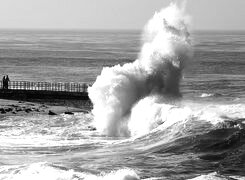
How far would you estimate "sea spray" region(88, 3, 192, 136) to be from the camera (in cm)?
3931

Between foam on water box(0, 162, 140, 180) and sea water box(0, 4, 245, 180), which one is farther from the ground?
sea water box(0, 4, 245, 180)

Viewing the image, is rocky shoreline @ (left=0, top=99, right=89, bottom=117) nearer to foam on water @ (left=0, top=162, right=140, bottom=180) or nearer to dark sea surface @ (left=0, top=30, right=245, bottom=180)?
dark sea surface @ (left=0, top=30, right=245, bottom=180)

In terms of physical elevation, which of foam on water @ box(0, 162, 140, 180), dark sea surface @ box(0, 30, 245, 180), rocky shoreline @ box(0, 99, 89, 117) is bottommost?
foam on water @ box(0, 162, 140, 180)

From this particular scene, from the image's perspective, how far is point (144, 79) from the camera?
45031 millimetres

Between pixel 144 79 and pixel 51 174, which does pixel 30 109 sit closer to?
pixel 144 79

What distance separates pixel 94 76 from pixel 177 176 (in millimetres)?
52055

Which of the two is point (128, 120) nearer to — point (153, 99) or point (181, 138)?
point (153, 99)

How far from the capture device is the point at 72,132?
3675 centimetres

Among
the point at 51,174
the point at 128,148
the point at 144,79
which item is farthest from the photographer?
the point at 144,79

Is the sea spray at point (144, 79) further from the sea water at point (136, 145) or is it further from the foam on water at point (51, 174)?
the foam on water at point (51, 174)

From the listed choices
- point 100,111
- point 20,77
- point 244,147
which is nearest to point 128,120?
point 100,111

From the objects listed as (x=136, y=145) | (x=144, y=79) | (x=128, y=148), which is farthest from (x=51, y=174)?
(x=144, y=79)

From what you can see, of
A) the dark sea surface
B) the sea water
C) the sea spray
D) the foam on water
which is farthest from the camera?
the sea spray

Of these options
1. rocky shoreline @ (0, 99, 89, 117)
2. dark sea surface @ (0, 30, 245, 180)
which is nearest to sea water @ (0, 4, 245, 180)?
dark sea surface @ (0, 30, 245, 180)
